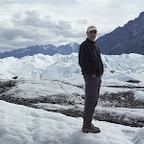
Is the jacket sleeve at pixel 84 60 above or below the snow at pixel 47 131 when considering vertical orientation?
above

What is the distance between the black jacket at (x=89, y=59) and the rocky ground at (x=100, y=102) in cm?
895

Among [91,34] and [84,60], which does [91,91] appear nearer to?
[84,60]

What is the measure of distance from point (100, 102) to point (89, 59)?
17018 millimetres

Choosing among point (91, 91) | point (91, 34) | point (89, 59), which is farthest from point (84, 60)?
point (91, 91)

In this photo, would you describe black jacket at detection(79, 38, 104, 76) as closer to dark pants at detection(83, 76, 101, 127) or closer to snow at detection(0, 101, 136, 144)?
dark pants at detection(83, 76, 101, 127)

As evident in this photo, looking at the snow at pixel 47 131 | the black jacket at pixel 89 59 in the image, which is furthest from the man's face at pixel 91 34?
the snow at pixel 47 131

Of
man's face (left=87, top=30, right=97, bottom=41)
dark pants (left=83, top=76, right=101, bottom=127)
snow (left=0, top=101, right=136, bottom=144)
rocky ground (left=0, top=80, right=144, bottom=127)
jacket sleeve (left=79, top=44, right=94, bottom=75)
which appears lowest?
rocky ground (left=0, top=80, right=144, bottom=127)

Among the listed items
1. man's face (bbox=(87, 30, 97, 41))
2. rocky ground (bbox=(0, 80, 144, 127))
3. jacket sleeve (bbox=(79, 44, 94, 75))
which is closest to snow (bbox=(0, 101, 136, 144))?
jacket sleeve (bbox=(79, 44, 94, 75))

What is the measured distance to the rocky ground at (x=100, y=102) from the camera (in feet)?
72.1

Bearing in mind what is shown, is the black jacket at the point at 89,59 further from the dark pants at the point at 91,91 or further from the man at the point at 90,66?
the dark pants at the point at 91,91

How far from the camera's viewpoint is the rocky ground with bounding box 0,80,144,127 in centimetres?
2198


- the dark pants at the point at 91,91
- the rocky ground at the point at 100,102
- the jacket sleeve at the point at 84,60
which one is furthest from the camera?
the rocky ground at the point at 100,102

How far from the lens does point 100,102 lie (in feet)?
94.3

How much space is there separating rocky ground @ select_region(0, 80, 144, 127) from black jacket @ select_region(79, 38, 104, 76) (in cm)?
895
